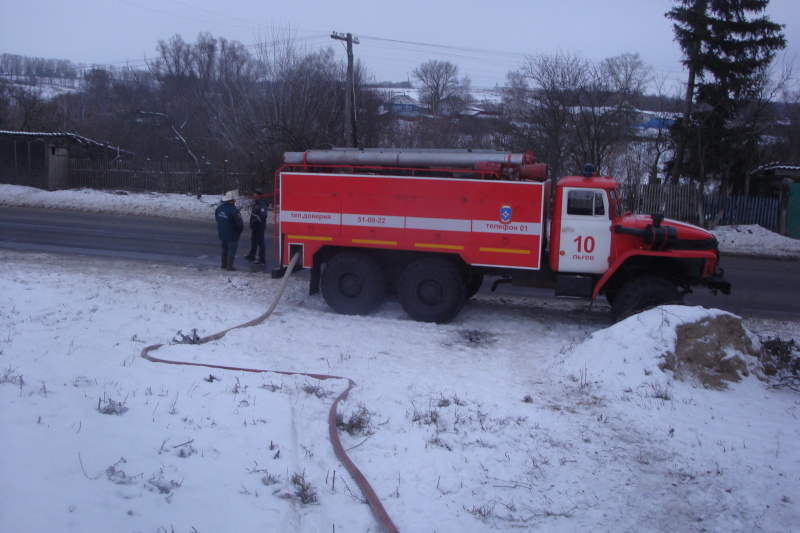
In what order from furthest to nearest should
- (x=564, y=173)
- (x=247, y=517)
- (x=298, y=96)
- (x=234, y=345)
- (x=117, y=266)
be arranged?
(x=298, y=96), (x=564, y=173), (x=117, y=266), (x=234, y=345), (x=247, y=517)

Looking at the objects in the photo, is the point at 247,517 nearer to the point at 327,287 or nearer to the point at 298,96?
the point at 327,287

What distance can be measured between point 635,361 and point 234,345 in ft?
17.1

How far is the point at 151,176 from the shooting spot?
108 ft

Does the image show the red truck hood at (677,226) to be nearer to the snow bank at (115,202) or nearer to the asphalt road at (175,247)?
the asphalt road at (175,247)

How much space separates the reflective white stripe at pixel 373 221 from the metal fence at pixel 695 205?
1763cm

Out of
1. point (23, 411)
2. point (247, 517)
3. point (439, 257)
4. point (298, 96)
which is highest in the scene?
point (298, 96)

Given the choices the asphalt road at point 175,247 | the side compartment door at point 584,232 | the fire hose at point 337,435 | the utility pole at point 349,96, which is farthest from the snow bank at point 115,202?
the side compartment door at point 584,232

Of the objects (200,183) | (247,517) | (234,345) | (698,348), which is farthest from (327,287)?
(200,183)

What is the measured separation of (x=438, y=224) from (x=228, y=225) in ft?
19.3

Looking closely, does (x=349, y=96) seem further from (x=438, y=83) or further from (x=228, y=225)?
(x=438, y=83)

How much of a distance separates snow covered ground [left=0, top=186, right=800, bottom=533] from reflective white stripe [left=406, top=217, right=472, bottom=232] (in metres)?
Answer: 1.86

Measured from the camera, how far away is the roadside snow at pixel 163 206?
858 inches

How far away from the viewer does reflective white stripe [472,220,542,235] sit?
10125mm

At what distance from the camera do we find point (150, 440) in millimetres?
4734
